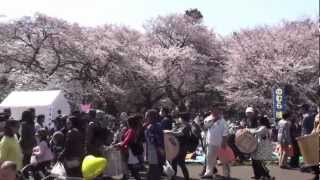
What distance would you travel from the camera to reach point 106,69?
34.5m

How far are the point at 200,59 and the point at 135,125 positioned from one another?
30720mm

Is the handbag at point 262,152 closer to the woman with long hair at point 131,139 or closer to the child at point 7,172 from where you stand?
the woman with long hair at point 131,139

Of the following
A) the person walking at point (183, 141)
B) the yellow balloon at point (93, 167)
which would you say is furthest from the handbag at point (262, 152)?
the yellow balloon at point (93, 167)

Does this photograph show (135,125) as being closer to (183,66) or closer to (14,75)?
(14,75)

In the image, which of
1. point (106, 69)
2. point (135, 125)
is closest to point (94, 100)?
point (106, 69)

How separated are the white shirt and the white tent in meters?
5.78

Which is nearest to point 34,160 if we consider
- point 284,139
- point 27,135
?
point 27,135

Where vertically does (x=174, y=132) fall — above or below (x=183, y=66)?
below

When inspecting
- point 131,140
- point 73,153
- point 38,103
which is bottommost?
point 73,153

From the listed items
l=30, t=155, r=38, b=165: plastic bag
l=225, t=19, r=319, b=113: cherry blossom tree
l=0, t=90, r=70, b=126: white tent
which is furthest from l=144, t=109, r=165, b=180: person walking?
l=225, t=19, r=319, b=113: cherry blossom tree

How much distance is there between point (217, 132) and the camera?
10.5m

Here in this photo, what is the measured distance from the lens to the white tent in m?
15.2

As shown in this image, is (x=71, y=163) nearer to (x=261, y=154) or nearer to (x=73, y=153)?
(x=73, y=153)

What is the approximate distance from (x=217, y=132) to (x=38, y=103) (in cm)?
655
